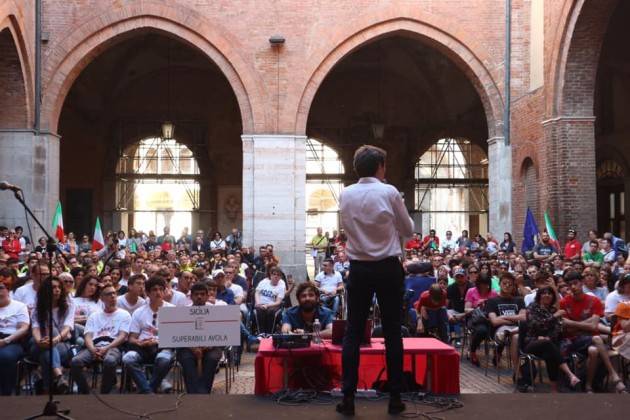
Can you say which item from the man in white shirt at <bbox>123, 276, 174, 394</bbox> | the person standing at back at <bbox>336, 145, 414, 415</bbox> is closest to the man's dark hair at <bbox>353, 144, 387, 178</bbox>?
the person standing at back at <bbox>336, 145, 414, 415</bbox>

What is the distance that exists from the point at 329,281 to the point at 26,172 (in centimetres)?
864

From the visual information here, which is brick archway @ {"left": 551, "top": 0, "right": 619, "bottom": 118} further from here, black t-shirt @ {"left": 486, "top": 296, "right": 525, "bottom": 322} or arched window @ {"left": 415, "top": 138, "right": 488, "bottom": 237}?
arched window @ {"left": 415, "top": 138, "right": 488, "bottom": 237}

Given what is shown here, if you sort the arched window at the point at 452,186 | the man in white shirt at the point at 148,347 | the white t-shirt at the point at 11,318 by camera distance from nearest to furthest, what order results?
the man in white shirt at the point at 148,347, the white t-shirt at the point at 11,318, the arched window at the point at 452,186

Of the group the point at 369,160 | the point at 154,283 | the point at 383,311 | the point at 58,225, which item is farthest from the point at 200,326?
the point at 58,225

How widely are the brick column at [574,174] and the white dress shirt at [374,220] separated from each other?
11.6 metres

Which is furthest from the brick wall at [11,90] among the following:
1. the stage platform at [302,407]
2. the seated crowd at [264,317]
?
the stage platform at [302,407]

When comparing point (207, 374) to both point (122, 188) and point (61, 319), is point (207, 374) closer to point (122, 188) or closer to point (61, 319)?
point (61, 319)

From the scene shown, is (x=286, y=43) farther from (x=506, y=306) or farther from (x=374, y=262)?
(x=374, y=262)

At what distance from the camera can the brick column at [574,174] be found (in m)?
15.3

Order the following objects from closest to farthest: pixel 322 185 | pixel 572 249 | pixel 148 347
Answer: pixel 148 347 < pixel 572 249 < pixel 322 185

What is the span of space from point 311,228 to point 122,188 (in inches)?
267

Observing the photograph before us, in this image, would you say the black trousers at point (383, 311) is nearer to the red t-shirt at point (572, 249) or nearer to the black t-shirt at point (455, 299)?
the black t-shirt at point (455, 299)

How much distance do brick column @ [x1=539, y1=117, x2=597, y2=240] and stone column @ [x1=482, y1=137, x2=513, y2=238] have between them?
2261 mm

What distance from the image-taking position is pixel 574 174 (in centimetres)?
1532
